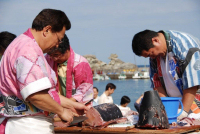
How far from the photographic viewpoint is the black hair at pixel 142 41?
3.77 meters

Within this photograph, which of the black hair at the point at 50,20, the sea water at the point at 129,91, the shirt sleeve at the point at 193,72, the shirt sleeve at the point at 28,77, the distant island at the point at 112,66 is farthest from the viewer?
the distant island at the point at 112,66

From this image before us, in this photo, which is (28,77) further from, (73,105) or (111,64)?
(111,64)

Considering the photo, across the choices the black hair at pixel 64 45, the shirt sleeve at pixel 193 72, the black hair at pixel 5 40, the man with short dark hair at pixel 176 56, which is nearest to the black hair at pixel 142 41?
the man with short dark hair at pixel 176 56

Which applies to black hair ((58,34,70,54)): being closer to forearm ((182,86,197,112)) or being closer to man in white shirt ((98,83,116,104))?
forearm ((182,86,197,112))

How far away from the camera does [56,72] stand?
425 cm

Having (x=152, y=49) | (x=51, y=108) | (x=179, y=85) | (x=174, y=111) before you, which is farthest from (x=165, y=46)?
(x=51, y=108)

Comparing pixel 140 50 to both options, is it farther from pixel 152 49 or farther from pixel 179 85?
pixel 179 85

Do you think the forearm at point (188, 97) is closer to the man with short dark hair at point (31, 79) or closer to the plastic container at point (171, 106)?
the plastic container at point (171, 106)

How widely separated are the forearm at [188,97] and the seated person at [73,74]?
1.18 meters

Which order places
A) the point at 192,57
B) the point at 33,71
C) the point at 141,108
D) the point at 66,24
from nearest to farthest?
the point at 33,71 → the point at 66,24 → the point at 141,108 → the point at 192,57

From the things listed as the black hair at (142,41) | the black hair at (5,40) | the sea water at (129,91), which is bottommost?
the sea water at (129,91)

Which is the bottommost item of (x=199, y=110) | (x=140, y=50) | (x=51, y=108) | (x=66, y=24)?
(x=199, y=110)

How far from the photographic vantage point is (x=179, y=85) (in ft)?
13.2

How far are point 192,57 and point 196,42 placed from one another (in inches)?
10.3
